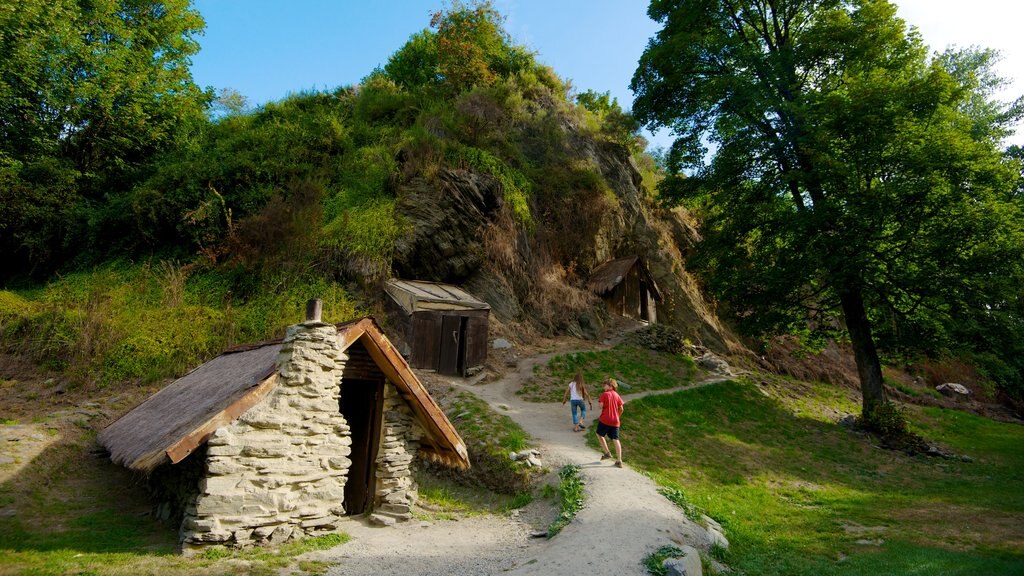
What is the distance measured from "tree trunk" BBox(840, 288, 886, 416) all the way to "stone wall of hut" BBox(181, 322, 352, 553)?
56.5 ft

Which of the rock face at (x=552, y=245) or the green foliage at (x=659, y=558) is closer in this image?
the green foliage at (x=659, y=558)

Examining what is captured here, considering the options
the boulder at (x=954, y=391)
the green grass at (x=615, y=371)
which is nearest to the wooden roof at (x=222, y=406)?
the green grass at (x=615, y=371)

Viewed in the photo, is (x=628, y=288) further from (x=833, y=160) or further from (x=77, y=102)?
(x=77, y=102)

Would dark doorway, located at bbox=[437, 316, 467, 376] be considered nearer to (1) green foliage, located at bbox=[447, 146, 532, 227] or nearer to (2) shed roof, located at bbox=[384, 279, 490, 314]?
(2) shed roof, located at bbox=[384, 279, 490, 314]

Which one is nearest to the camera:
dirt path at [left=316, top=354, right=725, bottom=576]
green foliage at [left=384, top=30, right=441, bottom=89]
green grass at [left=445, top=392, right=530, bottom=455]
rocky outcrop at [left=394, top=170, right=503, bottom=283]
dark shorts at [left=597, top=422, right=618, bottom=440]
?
dirt path at [left=316, top=354, right=725, bottom=576]

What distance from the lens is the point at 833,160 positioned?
16156 millimetres

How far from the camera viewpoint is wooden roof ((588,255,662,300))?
24723 millimetres

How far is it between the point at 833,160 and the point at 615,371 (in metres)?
9.98

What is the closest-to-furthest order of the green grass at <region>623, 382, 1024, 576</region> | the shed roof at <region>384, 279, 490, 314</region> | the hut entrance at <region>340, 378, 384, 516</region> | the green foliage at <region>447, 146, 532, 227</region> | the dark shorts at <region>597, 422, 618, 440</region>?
the green grass at <region>623, 382, 1024, 576</region> < the hut entrance at <region>340, 378, 384, 516</region> < the dark shorts at <region>597, 422, 618, 440</region> < the shed roof at <region>384, 279, 490, 314</region> < the green foliage at <region>447, 146, 532, 227</region>

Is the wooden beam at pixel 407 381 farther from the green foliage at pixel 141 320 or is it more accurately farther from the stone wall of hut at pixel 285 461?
the green foliage at pixel 141 320

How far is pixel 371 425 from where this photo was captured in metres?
9.68

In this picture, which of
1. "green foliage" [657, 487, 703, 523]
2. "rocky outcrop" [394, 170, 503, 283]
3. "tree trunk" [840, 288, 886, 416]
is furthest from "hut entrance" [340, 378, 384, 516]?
"tree trunk" [840, 288, 886, 416]

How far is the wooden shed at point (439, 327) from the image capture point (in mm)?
16719

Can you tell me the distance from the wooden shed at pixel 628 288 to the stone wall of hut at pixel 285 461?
17.9 meters
